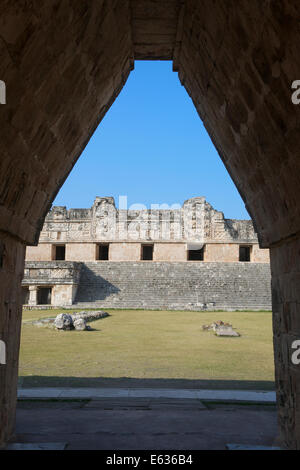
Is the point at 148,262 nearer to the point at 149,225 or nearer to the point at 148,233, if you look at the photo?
the point at 148,233

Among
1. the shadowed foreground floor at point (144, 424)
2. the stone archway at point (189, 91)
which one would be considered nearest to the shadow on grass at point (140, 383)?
the shadowed foreground floor at point (144, 424)

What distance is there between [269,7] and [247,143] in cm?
122

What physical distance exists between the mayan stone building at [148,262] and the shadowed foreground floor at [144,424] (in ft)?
49.7

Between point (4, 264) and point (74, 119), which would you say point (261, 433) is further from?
point (74, 119)

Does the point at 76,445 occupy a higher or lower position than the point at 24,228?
lower

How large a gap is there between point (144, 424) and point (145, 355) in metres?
4.19

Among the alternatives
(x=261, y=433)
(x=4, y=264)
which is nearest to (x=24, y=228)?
(x=4, y=264)

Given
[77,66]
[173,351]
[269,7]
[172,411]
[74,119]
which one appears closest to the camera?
[269,7]

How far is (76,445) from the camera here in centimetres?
326

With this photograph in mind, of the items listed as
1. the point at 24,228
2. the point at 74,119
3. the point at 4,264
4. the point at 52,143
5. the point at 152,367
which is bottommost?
the point at 152,367

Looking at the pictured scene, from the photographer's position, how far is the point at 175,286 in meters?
22.3

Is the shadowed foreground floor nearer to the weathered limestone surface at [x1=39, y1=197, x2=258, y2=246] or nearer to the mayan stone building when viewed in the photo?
the mayan stone building

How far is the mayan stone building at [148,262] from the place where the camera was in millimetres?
20984

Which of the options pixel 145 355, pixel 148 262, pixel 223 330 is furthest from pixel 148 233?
pixel 145 355
